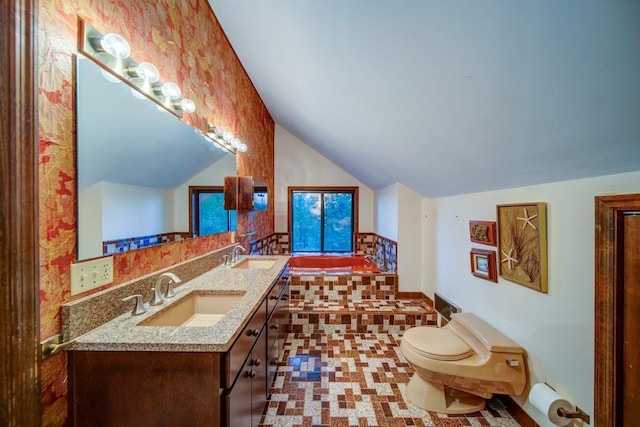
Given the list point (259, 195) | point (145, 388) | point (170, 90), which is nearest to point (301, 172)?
point (259, 195)

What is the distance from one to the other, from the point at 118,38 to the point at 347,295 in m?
3.19

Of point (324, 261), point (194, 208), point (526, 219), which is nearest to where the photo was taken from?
point (526, 219)

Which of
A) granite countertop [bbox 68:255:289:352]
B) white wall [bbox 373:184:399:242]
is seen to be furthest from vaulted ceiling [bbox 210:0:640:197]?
granite countertop [bbox 68:255:289:352]

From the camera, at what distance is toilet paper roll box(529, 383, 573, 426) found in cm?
144

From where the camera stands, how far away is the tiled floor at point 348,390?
5.97 ft

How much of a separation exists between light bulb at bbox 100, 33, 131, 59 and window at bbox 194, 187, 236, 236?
95 centimetres

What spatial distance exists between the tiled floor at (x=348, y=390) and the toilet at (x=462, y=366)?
8 cm

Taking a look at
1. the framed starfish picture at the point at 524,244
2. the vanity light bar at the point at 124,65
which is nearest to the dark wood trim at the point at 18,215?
the vanity light bar at the point at 124,65

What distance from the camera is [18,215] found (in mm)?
800

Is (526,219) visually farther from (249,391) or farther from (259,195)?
(259,195)

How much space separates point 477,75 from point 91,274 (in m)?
1.78

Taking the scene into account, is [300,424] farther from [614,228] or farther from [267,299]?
[614,228]

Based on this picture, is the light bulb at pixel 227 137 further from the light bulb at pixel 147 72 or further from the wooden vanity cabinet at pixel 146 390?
the wooden vanity cabinet at pixel 146 390

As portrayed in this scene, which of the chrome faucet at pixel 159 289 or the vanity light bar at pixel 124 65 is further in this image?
the chrome faucet at pixel 159 289
